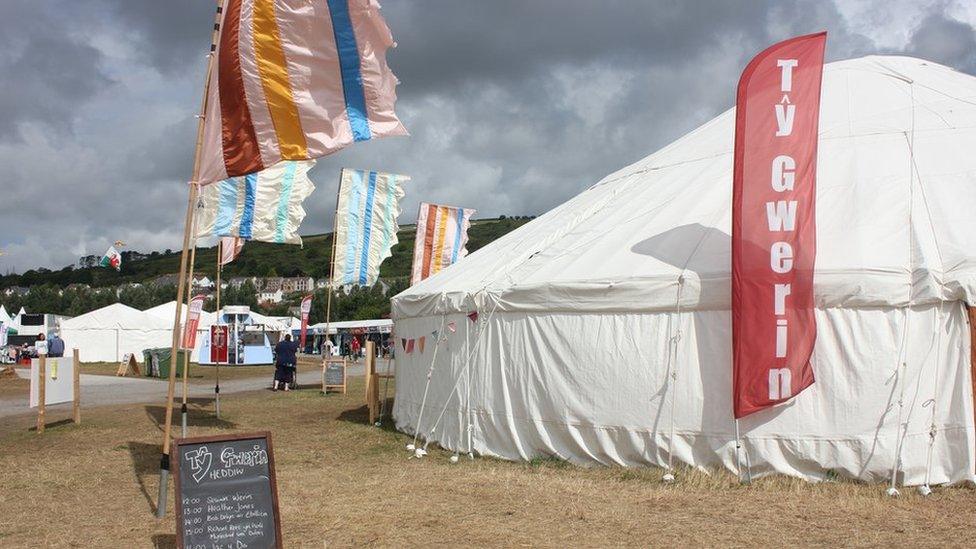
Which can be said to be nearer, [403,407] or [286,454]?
[286,454]

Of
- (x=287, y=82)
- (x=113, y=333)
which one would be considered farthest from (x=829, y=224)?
(x=113, y=333)

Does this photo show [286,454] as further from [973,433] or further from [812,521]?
[973,433]

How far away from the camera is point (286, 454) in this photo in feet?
33.7

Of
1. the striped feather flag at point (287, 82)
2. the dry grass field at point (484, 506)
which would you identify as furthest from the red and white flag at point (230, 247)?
the striped feather flag at point (287, 82)

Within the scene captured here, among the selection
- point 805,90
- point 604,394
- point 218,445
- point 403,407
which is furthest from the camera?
point 403,407

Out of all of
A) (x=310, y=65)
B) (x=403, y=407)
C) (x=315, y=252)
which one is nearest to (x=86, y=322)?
(x=403, y=407)

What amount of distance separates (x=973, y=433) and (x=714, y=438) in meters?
2.23

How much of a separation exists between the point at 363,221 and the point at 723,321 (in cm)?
1127

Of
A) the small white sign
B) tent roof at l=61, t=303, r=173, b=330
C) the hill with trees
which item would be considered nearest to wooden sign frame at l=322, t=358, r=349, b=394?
the small white sign

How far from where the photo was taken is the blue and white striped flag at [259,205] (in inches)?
498

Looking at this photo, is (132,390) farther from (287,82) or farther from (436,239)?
(287,82)

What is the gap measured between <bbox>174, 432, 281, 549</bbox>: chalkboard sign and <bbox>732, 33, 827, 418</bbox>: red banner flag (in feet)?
14.1

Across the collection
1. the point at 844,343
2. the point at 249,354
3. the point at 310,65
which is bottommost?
the point at 249,354

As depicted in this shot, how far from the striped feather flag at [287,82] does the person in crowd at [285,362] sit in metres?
13.8
